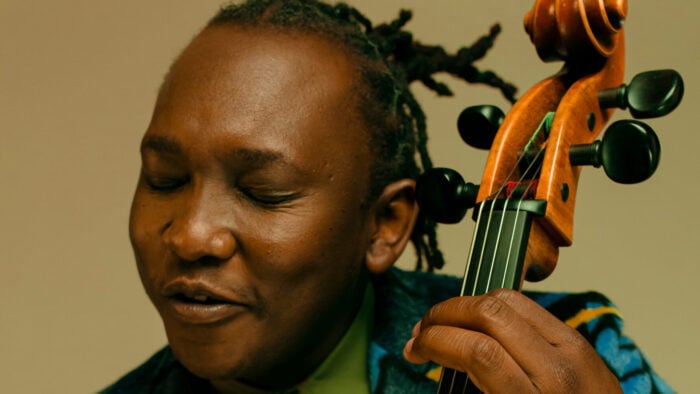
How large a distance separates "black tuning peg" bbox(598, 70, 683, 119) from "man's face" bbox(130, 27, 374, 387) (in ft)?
1.14

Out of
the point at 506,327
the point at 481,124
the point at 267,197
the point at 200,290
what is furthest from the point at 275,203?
the point at 506,327

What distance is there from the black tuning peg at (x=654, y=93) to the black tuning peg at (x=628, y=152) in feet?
0.12

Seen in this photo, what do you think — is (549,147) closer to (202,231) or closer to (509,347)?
(509,347)

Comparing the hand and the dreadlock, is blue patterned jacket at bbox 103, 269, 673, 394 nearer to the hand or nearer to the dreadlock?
the dreadlock

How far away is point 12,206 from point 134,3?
1.58 feet

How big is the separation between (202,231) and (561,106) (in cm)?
42

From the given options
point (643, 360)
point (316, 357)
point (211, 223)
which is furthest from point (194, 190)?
point (643, 360)

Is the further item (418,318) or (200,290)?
(418,318)

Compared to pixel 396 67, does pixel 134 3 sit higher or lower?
higher

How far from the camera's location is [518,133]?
1030 millimetres

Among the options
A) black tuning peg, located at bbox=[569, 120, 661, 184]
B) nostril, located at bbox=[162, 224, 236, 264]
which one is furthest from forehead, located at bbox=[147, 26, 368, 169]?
black tuning peg, located at bbox=[569, 120, 661, 184]

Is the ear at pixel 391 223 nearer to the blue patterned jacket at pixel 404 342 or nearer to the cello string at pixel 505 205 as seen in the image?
the blue patterned jacket at pixel 404 342

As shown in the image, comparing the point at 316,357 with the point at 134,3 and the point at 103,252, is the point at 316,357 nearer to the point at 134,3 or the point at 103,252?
the point at 103,252

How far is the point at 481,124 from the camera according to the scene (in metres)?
1.09
